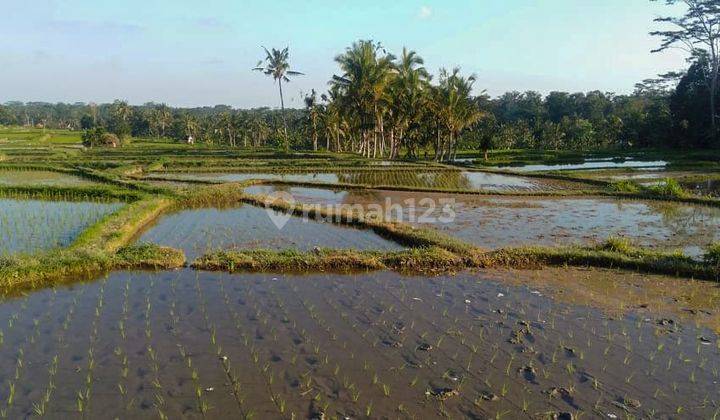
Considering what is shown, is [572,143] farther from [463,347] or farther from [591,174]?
[463,347]

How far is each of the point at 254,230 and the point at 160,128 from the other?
70.3 meters

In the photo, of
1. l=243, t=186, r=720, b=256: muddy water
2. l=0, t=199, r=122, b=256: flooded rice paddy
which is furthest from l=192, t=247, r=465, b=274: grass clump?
l=0, t=199, r=122, b=256: flooded rice paddy

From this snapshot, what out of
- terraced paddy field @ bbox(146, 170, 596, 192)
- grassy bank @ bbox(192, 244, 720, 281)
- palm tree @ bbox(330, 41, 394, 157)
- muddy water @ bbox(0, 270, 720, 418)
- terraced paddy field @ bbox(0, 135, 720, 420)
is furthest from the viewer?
palm tree @ bbox(330, 41, 394, 157)

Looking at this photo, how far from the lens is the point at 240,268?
28.8 feet

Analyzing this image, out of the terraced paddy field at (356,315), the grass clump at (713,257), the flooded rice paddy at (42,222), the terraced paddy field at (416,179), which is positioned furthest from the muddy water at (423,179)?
the grass clump at (713,257)

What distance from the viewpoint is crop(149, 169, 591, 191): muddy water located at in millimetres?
20281

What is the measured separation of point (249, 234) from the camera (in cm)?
1147

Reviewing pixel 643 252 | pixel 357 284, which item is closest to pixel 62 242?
pixel 357 284

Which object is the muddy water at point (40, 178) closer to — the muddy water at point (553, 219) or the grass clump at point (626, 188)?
the muddy water at point (553, 219)

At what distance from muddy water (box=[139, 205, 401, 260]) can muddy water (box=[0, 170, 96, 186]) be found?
31.3 ft

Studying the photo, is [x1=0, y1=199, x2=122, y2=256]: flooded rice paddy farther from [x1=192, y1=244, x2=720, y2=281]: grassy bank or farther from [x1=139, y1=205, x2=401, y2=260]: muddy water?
[x1=192, y1=244, x2=720, y2=281]: grassy bank

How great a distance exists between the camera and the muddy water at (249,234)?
10505 millimetres

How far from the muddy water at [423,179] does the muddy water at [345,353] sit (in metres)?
12.8

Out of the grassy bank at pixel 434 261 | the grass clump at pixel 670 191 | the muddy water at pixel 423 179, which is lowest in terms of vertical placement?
the grassy bank at pixel 434 261
